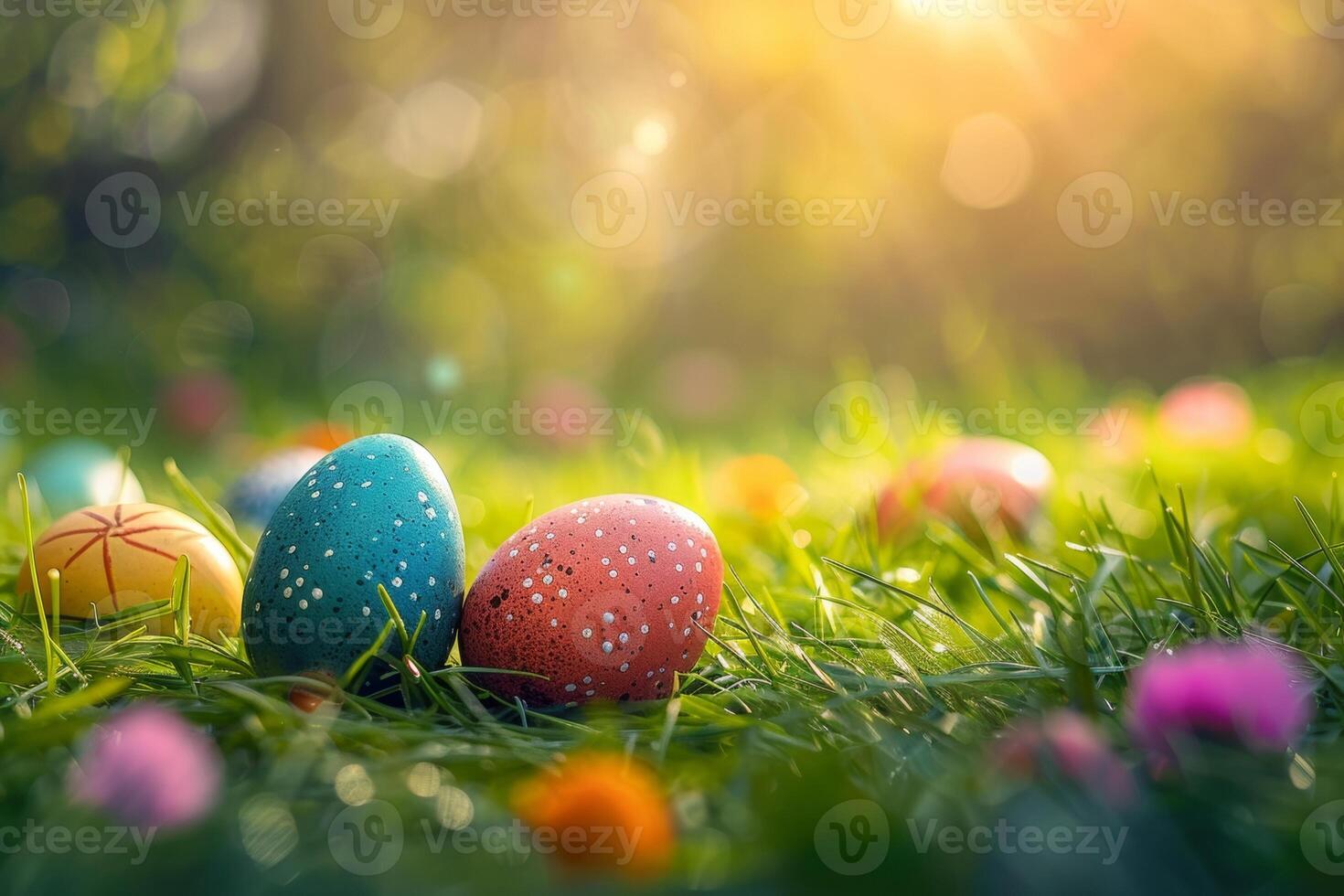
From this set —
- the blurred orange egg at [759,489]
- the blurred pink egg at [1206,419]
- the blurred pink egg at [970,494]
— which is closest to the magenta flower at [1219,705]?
the blurred pink egg at [970,494]

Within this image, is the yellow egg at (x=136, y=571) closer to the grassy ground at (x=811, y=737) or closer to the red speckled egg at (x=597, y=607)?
the grassy ground at (x=811, y=737)

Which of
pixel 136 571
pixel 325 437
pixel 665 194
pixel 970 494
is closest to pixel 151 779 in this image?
pixel 136 571

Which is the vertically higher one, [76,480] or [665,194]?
[665,194]

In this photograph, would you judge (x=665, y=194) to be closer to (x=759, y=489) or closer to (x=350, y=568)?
(x=759, y=489)

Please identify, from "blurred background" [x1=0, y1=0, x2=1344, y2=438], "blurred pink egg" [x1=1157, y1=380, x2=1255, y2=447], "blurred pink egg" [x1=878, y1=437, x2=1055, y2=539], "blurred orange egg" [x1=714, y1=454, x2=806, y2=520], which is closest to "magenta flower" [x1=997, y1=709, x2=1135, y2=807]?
"blurred pink egg" [x1=878, y1=437, x2=1055, y2=539]

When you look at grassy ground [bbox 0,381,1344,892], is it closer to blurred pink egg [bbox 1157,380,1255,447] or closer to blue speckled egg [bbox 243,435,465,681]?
blue speckled egg [bbox 243,435,465,681]
